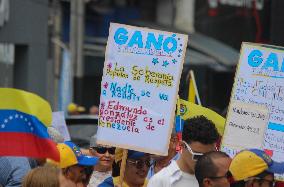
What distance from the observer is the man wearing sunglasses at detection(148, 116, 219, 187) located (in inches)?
241

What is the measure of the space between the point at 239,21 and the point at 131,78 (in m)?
26.2

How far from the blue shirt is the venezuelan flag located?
58.1 inches

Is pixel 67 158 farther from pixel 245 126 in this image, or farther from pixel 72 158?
pixel 245 126

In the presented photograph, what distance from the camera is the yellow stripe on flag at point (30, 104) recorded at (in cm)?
559

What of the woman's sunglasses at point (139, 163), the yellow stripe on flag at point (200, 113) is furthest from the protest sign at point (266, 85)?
the woman's sunglasses at point (139, 163)

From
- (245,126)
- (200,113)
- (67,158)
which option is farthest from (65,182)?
(200,113)

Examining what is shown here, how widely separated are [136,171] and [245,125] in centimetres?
92

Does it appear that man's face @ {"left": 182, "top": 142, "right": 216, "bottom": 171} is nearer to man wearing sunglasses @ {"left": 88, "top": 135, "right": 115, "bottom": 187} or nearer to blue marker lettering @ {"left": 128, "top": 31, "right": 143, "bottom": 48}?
blue marker lettering @ {"left": 128, "top": 31, "right": 143, "bottom": 48}

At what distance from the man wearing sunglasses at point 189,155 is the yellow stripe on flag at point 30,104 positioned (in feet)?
2.98

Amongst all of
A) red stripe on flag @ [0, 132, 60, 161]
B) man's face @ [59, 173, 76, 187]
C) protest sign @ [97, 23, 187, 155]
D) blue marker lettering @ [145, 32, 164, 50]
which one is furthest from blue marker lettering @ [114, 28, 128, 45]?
Answer: red stripe on flag @ [0, 132, 60, 161]

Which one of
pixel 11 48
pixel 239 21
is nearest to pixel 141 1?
pixel 239 21

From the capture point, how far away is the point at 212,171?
5875 mm

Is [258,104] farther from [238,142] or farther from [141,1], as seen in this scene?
[141,1]

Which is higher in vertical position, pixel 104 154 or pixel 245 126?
pixel 245 126
